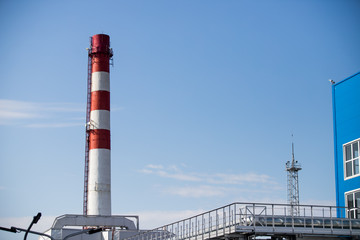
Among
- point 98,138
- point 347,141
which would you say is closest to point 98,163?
point 98,138

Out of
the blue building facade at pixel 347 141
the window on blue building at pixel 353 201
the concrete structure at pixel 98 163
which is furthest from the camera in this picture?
the concrete structure at pixel 98 163

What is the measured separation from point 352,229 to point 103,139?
98.8ft

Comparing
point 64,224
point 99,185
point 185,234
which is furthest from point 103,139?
point 185,234

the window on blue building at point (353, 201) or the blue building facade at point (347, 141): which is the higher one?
the blue building facade at point (347, 141)

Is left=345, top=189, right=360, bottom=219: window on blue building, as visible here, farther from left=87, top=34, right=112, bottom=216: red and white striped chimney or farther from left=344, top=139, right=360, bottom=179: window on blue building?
left=87, top=34, right=112, bottom=216: red and white striped chimney

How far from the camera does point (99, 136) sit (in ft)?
201

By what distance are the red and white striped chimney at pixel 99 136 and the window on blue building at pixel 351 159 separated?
2269 centimetres

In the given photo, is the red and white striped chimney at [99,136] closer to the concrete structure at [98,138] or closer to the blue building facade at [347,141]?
the concrete structure at [98,138]

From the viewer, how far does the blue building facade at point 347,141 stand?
1740 inches

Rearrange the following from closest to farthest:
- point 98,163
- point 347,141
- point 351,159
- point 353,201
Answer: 1. point 353,201
2. point 351,159
3. point 347,141
4. point 98,163

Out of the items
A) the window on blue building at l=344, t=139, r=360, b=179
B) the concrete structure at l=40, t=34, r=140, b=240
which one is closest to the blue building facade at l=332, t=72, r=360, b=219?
the window on blue building at l=344, t=139, r=360, b=179

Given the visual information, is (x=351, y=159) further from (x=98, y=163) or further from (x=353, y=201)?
(x=98, y=163)

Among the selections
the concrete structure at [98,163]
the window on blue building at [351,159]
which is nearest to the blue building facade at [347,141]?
the window on blue building at [351,159]

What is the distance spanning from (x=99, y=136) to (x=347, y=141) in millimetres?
23738
